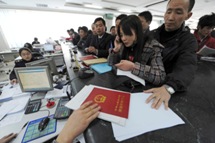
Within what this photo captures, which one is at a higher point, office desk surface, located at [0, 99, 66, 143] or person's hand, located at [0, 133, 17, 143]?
person's hand, located at [0, 133, 17, 143]

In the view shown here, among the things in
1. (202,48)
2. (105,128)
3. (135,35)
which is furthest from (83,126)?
(202,48)

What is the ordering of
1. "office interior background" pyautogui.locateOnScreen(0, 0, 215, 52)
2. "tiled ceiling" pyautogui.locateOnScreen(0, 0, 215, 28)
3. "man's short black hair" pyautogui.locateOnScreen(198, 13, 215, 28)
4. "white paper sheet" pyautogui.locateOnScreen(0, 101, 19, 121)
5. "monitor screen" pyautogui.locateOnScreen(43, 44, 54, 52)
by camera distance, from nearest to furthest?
"white paper sheet" pyautogui.locateOnScreen(0, 101, 19, 121) → "man's short black hair" pyautogui.locateOnScreen(198, 13, 215, 28) → "monitor screen" pyautogui.locateOnScreen(43, 44, 54, 52) → "tiled ceiling" pyautogui.locateOnScreen(0, 0, 215, 28) → "office interior background" pyautogui.locateOnScreen(0, 0, 215, 52)

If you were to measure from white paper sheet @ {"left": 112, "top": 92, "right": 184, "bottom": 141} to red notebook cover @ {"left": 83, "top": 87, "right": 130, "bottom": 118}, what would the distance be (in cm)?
3

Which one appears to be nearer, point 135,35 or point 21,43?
point 135,35

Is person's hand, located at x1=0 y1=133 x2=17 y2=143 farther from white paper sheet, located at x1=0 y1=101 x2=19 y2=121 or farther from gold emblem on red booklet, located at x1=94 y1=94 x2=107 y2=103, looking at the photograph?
gold emblem on red booklet, located at x1=94 y1=94 x2=107 y2=103

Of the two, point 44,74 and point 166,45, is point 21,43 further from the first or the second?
point 166,45

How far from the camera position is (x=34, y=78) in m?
1.08

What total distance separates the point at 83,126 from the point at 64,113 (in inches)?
19.1

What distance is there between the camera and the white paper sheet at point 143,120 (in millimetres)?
399

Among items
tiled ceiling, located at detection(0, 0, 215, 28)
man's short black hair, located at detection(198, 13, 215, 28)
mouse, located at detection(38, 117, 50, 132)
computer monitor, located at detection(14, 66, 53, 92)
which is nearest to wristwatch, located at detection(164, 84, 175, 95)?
mouse, located at detection(38, 117, 50, 132)

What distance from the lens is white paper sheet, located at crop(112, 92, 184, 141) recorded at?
0.40 meters

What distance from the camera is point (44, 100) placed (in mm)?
1100

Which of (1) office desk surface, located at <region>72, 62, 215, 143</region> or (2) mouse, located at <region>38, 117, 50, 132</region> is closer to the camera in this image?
(1) office desk surface, located at <region>72, 62, 215, 143</region>

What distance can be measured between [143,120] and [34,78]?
1.13 meters
